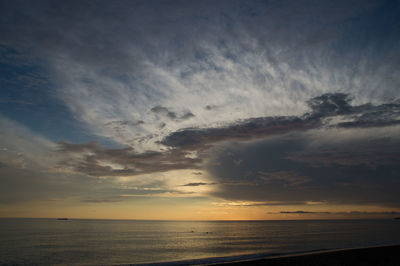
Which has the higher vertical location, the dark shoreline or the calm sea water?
the dark shoreline

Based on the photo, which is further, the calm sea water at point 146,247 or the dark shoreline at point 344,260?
the calm sea water at point 146,247

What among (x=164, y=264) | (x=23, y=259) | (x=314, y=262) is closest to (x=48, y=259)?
(x=23, y=259)

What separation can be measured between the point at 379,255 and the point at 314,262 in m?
15.0

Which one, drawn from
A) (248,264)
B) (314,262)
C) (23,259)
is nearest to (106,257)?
(23,259)

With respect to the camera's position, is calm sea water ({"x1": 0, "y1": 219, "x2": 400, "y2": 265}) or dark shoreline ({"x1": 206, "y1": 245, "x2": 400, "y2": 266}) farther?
calm sea water ({"x1": 0, "y1": 219, "x2": 400, "y2": 265})

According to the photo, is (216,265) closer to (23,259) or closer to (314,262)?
(314,262)

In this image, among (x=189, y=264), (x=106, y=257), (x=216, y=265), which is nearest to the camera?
(x=216, y=265)

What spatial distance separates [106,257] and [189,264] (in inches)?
735

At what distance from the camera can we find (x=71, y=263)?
4281 centimetres

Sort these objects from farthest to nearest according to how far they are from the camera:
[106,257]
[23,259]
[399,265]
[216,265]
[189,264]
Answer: [106,257] → [23,259] → [189,264] → [216,265] → [399,265]

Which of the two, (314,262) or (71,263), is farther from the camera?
(71,263)

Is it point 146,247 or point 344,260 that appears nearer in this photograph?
point 344,260

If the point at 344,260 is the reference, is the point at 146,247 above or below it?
below

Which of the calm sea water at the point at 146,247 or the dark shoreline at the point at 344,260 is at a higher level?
the dark shoreline at the point at 344,260
